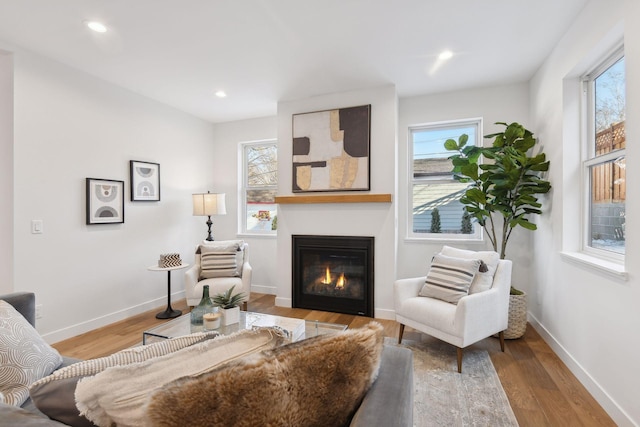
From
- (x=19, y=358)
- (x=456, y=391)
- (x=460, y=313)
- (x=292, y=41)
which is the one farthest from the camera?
(x=292, y=41)

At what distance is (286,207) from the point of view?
3.87 m

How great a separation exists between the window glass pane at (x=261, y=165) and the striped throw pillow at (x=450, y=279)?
2656 mm

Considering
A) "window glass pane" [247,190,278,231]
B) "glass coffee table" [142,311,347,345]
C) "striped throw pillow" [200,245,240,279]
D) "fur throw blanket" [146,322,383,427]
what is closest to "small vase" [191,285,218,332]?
"glass coffee table" [142,311,347,345]

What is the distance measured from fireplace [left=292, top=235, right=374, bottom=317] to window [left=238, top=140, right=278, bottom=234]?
0.97 metres

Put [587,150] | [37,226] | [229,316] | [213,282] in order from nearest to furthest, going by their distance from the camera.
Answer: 1. [229,316]
2. [587,150]
3. [37,226]
4. [213,282]

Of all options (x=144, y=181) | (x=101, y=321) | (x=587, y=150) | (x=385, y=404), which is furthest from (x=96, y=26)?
(x=587, y=150)

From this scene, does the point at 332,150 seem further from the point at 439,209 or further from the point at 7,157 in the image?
the point at 7,157

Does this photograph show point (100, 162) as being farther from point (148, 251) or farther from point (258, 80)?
point (258, 80)

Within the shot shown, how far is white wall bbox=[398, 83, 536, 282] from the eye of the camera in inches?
134

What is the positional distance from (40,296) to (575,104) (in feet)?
15.7

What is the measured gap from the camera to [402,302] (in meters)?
2.68

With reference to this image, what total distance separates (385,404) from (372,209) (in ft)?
9.03

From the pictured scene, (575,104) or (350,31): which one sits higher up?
(350,31)

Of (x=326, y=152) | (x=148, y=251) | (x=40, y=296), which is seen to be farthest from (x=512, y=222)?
(x=40, y=296)
